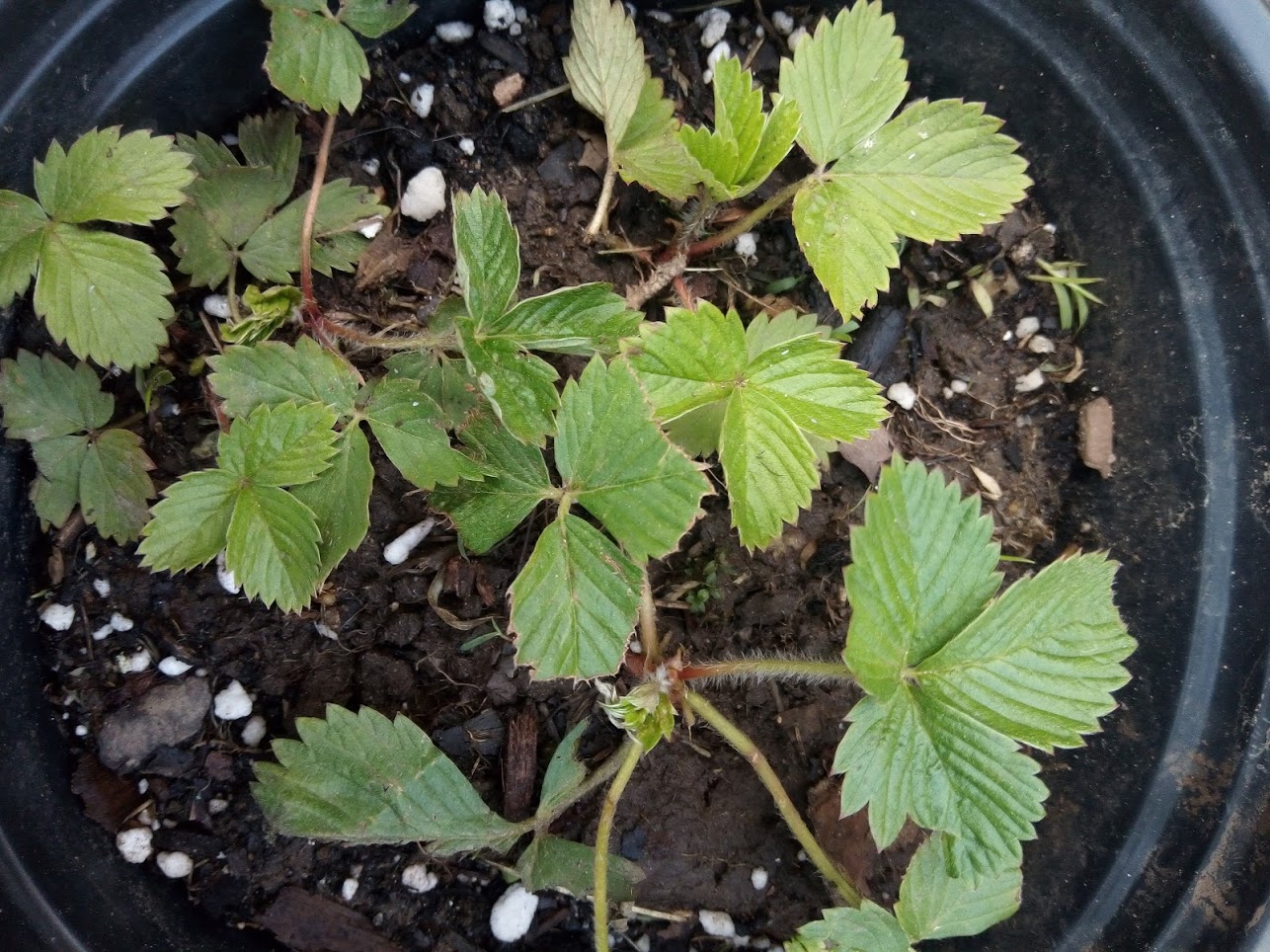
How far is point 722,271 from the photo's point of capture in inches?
65.3

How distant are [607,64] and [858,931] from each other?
146cm

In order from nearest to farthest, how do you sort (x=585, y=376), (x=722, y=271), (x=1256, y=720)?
(x=585, y=376) → (x=1256, y=720) → (x=722, y=271)

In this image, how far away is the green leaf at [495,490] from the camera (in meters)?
1.37

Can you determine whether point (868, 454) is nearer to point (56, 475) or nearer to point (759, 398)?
point (759, 398)

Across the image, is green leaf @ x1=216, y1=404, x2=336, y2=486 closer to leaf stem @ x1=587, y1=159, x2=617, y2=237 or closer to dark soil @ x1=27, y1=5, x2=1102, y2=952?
dark soil @ x1=27, y1=5, x2=1102, y2=952

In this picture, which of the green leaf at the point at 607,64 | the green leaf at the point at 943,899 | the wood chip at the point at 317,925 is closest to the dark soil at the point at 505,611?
the wood chip at the point at 317,925

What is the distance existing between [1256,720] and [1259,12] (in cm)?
108

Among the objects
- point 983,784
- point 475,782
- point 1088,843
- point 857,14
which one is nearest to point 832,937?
point 983,784

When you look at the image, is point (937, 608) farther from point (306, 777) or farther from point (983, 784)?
point (306, 777)

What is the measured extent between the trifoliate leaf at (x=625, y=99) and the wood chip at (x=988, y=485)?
750 mm

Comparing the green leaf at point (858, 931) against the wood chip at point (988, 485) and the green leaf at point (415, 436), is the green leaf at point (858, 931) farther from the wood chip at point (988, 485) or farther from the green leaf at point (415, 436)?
the green leaf at point (415, 436)

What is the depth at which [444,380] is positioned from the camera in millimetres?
1444

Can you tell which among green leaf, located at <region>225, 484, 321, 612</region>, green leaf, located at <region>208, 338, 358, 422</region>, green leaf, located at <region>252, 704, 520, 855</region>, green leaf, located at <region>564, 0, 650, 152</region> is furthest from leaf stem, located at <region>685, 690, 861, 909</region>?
green leaf, located at <region>564, 0, 650, 152</region>

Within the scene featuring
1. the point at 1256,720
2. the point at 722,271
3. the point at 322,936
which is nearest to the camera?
the point at 1256,720
